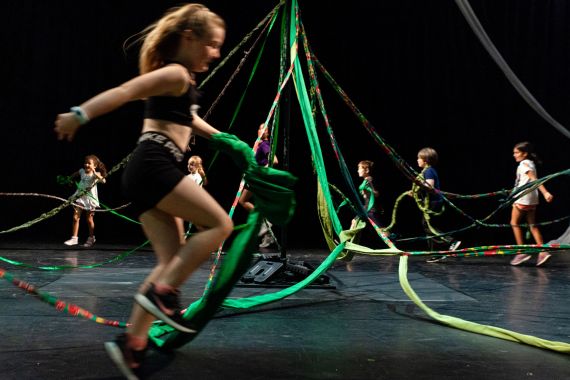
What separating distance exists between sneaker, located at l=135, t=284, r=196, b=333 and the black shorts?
0.28m

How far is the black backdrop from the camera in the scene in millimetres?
7754

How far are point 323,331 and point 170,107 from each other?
1427 mm

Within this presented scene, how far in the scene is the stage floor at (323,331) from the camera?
A: 2.37 metres

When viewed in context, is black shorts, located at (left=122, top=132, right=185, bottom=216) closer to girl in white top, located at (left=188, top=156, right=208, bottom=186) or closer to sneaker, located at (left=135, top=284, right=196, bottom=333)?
sneaker, located at (left=135, top=284, right=196, bottom=333)

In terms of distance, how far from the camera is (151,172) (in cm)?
204

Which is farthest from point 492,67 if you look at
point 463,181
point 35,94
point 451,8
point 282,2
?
point 35,94

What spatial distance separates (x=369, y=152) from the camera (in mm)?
8094

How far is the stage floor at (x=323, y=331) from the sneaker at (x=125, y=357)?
21 centimetres

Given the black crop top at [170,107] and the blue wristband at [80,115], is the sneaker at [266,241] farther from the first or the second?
the blue wristband at [80,115]

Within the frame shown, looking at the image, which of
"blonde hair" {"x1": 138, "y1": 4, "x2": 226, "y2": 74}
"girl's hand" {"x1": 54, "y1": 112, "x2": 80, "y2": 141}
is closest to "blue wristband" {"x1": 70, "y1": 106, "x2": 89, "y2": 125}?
"girl's hand" {"x1": 54, "y1": 112, "x2": 80, "y2": 141}

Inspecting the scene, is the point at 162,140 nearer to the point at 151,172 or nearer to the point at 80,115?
the point at 151,172

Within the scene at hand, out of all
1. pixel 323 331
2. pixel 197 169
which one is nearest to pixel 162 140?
pixel 323 331

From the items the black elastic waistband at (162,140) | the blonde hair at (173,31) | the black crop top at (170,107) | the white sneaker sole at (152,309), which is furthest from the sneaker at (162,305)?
the blonde hair at (173,31)

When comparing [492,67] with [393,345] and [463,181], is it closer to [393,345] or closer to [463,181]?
[463,181]
